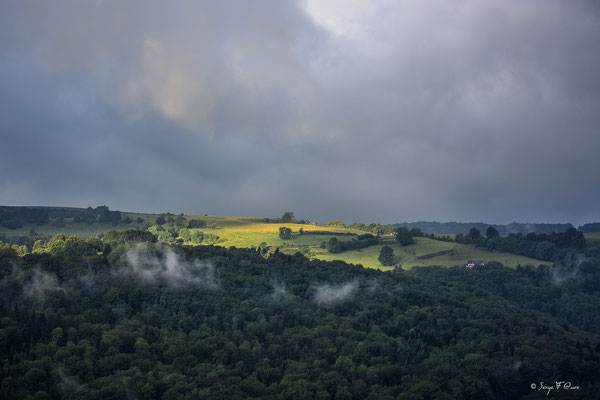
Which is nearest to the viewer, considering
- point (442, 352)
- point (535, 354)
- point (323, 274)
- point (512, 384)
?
point (512, 384)

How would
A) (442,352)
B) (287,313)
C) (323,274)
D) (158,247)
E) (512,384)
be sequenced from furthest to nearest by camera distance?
(323,274) → (158,247) → (287,313) → (442,352) → (512,384)

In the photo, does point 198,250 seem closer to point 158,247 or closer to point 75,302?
point 158,247

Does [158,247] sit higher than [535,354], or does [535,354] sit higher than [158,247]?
[158,247]

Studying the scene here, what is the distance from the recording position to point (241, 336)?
132 meters

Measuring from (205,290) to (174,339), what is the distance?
3296 cm

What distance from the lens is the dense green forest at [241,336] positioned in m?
105

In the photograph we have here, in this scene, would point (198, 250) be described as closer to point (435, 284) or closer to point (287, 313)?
point (287, 313)

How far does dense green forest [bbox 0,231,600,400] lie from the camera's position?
105 m

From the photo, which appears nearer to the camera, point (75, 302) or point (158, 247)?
point (75, 302)

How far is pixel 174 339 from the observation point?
123500 mm

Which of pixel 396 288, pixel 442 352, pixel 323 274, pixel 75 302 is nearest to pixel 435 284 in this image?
pixel 396 288

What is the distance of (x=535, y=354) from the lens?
12294cm

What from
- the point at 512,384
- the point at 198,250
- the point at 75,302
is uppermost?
the point at 198,250

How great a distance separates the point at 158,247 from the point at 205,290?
30.0 m
